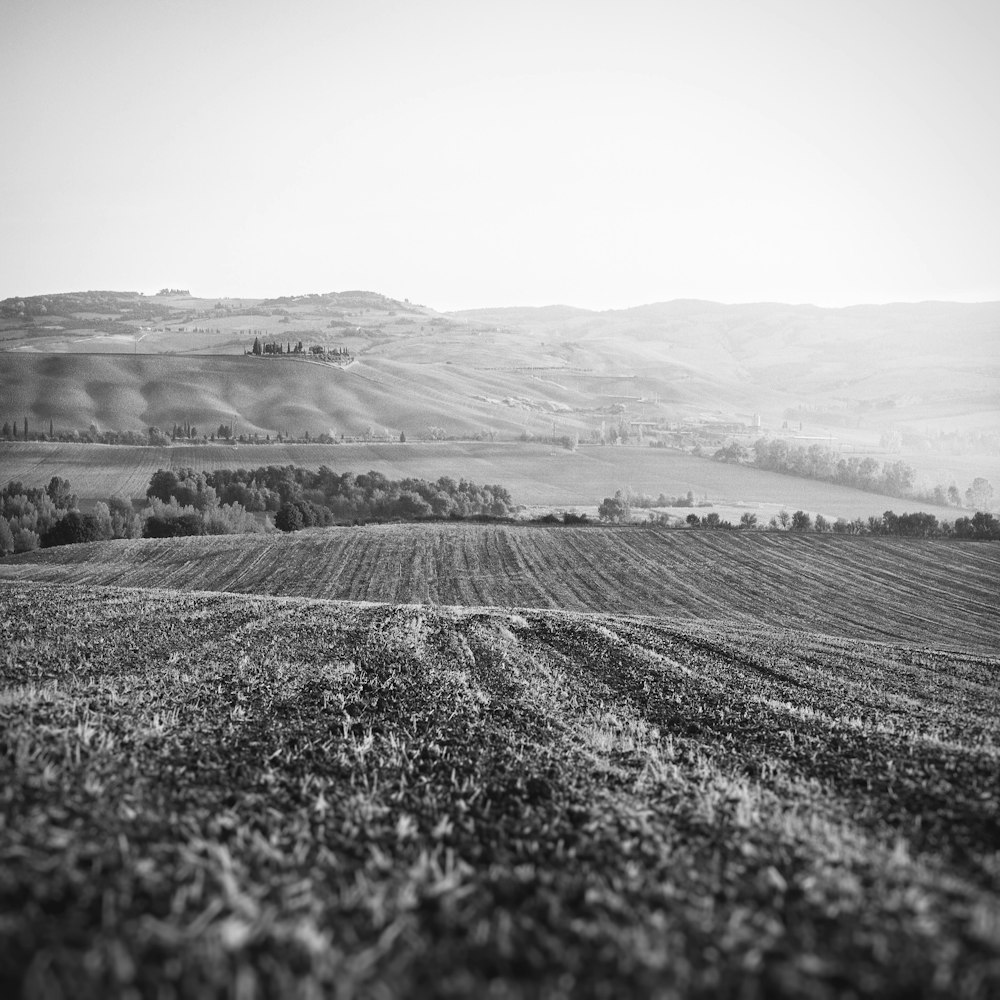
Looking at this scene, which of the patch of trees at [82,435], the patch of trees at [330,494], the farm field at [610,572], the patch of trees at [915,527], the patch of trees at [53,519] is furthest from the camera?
the patch of trees at [82,435]

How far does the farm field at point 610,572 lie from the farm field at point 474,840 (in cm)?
3923

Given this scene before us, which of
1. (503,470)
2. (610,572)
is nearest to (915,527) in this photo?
(610,572)

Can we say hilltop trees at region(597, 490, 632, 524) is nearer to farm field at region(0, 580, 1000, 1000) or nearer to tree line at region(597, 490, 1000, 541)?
tree line at region(597, 490, 1000, 541)

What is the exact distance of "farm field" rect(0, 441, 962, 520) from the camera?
119375 mm

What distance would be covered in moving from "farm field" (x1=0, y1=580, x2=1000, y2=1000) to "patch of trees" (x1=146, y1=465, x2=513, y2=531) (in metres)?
87.7

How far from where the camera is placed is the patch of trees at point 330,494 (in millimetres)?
105094

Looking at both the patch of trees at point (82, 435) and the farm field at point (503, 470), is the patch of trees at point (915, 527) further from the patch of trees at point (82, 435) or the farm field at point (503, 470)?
the patch of trees at point (82, 435)

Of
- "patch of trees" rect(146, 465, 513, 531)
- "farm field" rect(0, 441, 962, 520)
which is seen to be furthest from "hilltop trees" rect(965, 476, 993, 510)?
"patch of trees" rect(146, 465, 513, 531)

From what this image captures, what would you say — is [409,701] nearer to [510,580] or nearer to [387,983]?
[387,983]

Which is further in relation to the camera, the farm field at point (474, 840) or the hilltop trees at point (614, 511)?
the hilltop trees at point (614, 511)

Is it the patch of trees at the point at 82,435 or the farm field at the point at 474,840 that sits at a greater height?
the patch of trees at the point at 82,435

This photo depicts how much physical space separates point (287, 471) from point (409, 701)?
10817 centimetres

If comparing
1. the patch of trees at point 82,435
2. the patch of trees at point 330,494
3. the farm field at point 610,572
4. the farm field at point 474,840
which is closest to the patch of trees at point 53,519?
the patch of trees at point 330,494

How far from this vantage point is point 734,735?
41.3 ft
